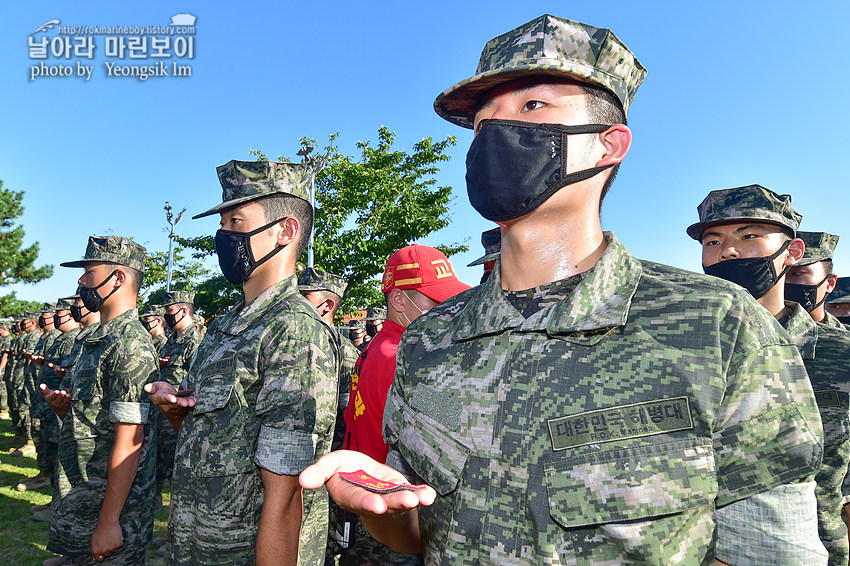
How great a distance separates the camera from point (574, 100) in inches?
63.2

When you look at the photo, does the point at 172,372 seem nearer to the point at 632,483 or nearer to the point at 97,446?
the point at 97,446

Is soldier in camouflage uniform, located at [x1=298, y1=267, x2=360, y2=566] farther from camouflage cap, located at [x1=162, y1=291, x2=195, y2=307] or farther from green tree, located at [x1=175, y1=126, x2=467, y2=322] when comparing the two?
green tree, located at [x1=175, y1=126, x2=467, y2=322]

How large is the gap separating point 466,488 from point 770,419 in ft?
2.56

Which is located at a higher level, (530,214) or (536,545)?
(530,214)

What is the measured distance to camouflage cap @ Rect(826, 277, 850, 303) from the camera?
24.1 feet

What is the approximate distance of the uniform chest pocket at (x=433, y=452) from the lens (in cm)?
146

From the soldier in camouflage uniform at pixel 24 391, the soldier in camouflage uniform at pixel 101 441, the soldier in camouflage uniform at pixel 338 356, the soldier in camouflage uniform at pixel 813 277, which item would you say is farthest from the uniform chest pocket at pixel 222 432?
the soldier in camouflage uniform at pixel 24 391

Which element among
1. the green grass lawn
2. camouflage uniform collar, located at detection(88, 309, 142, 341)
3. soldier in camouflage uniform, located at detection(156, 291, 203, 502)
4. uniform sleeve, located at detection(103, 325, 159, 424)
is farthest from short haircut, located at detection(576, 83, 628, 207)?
soldier in camouflage uniform, located at detection(156, 291, 203, 502)

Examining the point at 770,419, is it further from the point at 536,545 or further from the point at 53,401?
the point at 53,401

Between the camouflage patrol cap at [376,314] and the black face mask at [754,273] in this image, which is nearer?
the black face mask at [754,273]

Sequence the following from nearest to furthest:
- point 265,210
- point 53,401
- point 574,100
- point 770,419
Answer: point 770,419, point 574,100, point 265,210, point 53,401

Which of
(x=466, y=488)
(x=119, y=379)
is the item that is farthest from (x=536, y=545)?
(x=119, y=379)

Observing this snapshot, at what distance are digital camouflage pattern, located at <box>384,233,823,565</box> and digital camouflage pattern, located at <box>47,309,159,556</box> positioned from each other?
3.32m

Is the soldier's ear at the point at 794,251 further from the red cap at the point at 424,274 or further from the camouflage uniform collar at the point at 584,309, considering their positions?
the camouflage uniform collar at the point at 584,309
